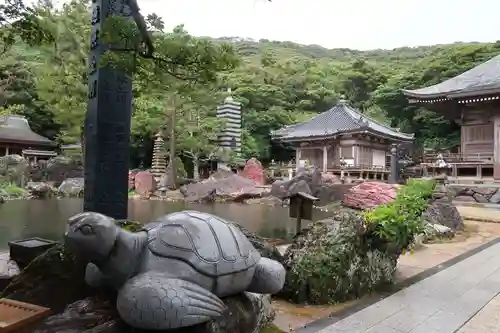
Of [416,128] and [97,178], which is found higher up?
[416,128]

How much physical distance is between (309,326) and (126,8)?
3.63m

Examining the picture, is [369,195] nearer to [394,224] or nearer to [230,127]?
[394,224]

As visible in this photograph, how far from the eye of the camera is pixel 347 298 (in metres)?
4.00

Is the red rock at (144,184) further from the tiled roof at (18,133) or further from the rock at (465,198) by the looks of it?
the rock at (465,198)

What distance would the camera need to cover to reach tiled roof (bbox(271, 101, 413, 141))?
80.4 feet

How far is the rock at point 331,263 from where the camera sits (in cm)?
386

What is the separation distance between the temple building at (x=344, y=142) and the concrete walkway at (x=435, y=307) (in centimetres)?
1835

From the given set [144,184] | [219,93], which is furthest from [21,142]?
[219,93]

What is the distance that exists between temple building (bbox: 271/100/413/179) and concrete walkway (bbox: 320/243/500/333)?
60.2 feet

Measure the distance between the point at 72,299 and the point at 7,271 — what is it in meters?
1.27

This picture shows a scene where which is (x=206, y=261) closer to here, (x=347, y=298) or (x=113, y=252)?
(x=113, y=252)

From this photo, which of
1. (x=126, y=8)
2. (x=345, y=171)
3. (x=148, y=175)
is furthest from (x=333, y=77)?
(x=126, y=8)

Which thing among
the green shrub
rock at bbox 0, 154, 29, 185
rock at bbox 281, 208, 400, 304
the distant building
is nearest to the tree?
rock at bbox 281, 208, 400, 304

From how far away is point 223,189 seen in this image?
20.5 m
